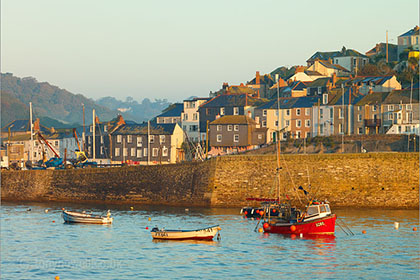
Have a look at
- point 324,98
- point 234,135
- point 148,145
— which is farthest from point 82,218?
point 324,98

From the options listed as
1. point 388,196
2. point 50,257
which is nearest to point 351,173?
point 388,196

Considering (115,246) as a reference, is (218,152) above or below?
above

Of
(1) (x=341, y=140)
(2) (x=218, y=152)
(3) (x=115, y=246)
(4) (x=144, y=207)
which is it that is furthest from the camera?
(2) (x=218, y=152)

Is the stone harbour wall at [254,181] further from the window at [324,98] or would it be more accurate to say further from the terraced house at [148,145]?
the window at [324,98]

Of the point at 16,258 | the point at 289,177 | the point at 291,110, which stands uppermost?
the point at 291,110

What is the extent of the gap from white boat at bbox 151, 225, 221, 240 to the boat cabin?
6.35 m

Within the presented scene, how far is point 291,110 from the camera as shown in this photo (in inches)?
3775

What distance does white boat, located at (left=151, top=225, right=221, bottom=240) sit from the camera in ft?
157

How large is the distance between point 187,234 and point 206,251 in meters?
3.48

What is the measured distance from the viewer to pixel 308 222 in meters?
49.0

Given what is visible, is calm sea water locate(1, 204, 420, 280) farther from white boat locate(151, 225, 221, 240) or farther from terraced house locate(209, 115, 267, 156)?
terraced house locate(209, 115, 267, 156)

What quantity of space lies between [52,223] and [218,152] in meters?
38.6

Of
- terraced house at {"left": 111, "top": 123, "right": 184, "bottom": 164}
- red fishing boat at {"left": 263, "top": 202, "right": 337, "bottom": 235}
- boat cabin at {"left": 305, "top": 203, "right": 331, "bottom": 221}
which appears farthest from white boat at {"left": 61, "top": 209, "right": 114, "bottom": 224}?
terraced house at {"left": 111, "top": 123, "right": 184, "bottom": 164}

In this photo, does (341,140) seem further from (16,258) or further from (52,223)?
(16,258)
